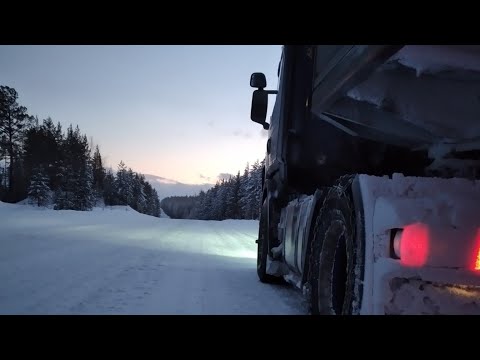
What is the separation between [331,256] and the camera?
10.3 ft

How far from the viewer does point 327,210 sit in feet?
10.3

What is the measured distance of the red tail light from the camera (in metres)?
2.08

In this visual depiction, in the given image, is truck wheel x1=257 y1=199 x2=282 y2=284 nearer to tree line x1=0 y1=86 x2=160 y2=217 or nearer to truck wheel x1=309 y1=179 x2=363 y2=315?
truck wheel x1=309 y1=179 x2=363 y2=315

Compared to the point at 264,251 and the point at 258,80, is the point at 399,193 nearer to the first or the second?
the point at 258,80

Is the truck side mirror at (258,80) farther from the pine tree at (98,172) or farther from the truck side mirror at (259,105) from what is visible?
the pine tree at (98,172)

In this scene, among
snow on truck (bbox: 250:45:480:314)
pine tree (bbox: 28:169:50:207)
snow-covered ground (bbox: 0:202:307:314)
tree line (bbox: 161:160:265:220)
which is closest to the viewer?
snow on truck (bbox: 250:45:480:314)

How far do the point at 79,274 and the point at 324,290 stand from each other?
3.68m

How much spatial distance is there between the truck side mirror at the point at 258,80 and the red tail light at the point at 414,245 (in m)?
3.97

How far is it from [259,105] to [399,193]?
12.5ft

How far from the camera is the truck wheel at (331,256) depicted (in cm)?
289

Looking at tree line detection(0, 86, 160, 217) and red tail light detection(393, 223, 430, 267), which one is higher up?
tree line detection(0, 86, 160, 217)

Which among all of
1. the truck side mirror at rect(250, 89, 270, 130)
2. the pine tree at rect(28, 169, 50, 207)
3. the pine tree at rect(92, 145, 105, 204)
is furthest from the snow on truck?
the pine tree at rect(92, 145, 105, 204)

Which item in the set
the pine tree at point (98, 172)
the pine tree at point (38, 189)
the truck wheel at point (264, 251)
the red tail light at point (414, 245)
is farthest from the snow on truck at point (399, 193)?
the pine tree at point (98, 172)
